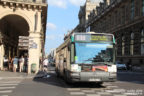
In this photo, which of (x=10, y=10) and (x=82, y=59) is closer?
(x=82, y=59)

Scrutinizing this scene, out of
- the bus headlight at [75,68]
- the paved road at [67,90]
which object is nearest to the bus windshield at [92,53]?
the bus headlight at [75,68]

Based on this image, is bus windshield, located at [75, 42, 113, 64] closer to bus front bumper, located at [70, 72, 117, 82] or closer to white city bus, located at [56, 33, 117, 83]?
white city bus, located at [56, 33, 117, 83]

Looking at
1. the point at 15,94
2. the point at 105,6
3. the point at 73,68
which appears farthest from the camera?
the point at 105,6

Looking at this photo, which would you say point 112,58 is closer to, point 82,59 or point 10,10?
point 82,59

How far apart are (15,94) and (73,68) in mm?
3258

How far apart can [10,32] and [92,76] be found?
2287 cm

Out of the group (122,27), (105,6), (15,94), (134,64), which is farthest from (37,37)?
(105,6)

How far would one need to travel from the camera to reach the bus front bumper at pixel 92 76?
11500 millimetres

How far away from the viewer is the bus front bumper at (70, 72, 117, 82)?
1150cm

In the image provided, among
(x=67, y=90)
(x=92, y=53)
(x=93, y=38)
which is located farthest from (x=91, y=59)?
(x=67, y=90)

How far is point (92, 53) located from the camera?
11.8 meters

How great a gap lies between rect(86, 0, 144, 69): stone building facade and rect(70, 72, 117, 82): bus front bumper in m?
30.1

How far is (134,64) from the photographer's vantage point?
42875 mm

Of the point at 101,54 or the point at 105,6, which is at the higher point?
the point at 105,6
